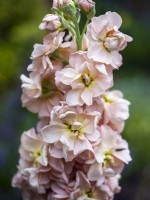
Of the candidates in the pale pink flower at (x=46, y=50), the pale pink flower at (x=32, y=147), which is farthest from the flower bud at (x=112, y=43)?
the pale pink flower at (x=32, y=147)

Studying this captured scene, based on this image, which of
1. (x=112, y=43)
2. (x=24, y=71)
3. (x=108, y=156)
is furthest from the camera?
(x=24, y=71)

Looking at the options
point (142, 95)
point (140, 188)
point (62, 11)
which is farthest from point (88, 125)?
point (142, 95)

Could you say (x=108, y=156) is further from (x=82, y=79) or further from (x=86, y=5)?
(x=86, y=5)

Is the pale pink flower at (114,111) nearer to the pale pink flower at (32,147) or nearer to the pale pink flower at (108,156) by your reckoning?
the pale pink flower at (108,156)

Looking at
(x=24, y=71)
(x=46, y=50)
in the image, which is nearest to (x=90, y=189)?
(x=46, y=50)

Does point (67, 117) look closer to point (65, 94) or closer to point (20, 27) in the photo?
point (65, 94)

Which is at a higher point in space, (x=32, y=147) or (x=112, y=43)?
(x=112, y=43)
